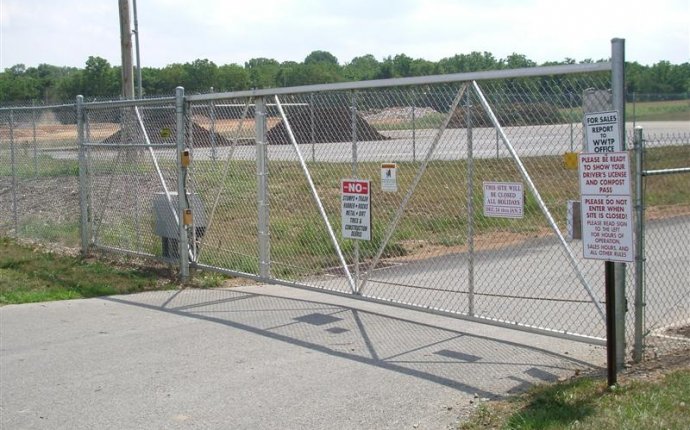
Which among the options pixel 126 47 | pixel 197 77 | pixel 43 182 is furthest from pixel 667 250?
pixel 197 77

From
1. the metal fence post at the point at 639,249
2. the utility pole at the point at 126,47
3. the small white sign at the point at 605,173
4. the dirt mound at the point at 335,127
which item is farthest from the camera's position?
the utility pole at the point at 126,47

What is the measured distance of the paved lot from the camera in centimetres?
566

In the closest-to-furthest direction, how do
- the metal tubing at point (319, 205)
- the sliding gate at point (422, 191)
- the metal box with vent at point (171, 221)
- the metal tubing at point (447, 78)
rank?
the metal tubing at point (447, 78), the sliding gate at point (422, 191), the metal tubing at point (319, 205), the metal box with vent at point (171, 221)

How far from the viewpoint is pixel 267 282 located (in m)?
9.68

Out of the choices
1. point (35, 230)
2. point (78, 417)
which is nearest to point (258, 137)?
point (78, 417)

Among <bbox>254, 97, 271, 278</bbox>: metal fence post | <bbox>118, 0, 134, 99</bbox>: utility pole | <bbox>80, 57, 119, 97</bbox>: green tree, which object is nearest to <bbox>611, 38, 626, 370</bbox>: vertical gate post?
<bbox>254, 97, 271, 278</bbox>: metal fence post

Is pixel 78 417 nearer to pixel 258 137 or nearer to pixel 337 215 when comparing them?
pixel 258 137

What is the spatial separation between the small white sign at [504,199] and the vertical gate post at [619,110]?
1.07m

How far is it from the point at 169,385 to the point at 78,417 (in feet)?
2.65

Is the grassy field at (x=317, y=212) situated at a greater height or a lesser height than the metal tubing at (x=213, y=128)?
lesser

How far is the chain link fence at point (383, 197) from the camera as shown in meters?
7.32

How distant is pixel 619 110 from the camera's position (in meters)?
5.79

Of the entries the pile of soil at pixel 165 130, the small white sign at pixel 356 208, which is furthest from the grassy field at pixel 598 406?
the pile of soil at pixel 165 130

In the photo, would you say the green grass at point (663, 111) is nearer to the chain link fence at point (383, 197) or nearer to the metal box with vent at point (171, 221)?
the chain link fence at point (383, 197)
